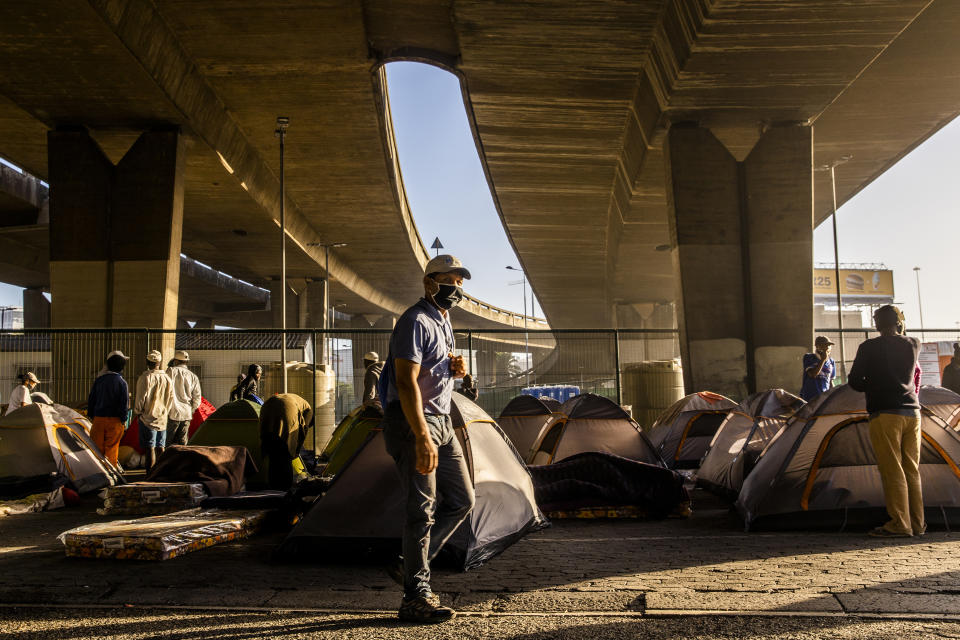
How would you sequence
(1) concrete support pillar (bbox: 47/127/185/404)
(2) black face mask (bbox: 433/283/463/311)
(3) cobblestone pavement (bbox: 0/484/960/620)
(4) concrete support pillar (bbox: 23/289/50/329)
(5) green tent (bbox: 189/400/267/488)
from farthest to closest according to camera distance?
1. (4) concrete support pillar (bbox: 23/289/50/329)
2. (1) concrete support pillar (bbox: 47/127/185/404)
3. (5) green tent (bbox: 189/400/267/488)
4. (2) black face mask (bbox: 433/283/463/311)
5. (3) cobblestone pavement (bbox: 0/484/960/620)

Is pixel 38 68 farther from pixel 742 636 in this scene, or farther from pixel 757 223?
pixel 742 636

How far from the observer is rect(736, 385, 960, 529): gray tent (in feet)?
23.0

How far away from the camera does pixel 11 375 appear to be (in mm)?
18359

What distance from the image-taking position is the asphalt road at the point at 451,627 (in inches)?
160

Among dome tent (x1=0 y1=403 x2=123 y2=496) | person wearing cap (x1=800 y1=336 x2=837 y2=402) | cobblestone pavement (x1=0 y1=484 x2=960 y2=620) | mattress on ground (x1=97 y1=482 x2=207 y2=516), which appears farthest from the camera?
person wearing cap (x1=800 y1=336 x2=837 y2=402)

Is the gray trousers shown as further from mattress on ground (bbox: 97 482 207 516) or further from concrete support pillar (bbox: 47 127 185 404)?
concrete support pillar (bbox: 47 127 185 404)

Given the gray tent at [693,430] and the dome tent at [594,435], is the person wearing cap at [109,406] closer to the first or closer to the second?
the dome tent at [594,435]

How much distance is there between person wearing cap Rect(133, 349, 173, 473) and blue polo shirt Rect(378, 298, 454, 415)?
821 centimetres

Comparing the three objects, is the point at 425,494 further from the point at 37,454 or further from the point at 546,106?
the point at 546,106

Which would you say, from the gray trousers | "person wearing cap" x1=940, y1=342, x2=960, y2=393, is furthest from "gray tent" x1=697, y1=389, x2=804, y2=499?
the gray trousers

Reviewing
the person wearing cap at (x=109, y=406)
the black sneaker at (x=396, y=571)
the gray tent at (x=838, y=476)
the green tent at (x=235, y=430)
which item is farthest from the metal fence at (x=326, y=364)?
the black sneaker at (x=396, y=571)

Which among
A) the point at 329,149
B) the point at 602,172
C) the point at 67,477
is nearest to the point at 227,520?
the point at 67,477

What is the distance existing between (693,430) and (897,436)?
18.3 feet

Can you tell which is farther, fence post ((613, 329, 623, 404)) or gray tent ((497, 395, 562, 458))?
fence post ((613, 329, 623, 404))
